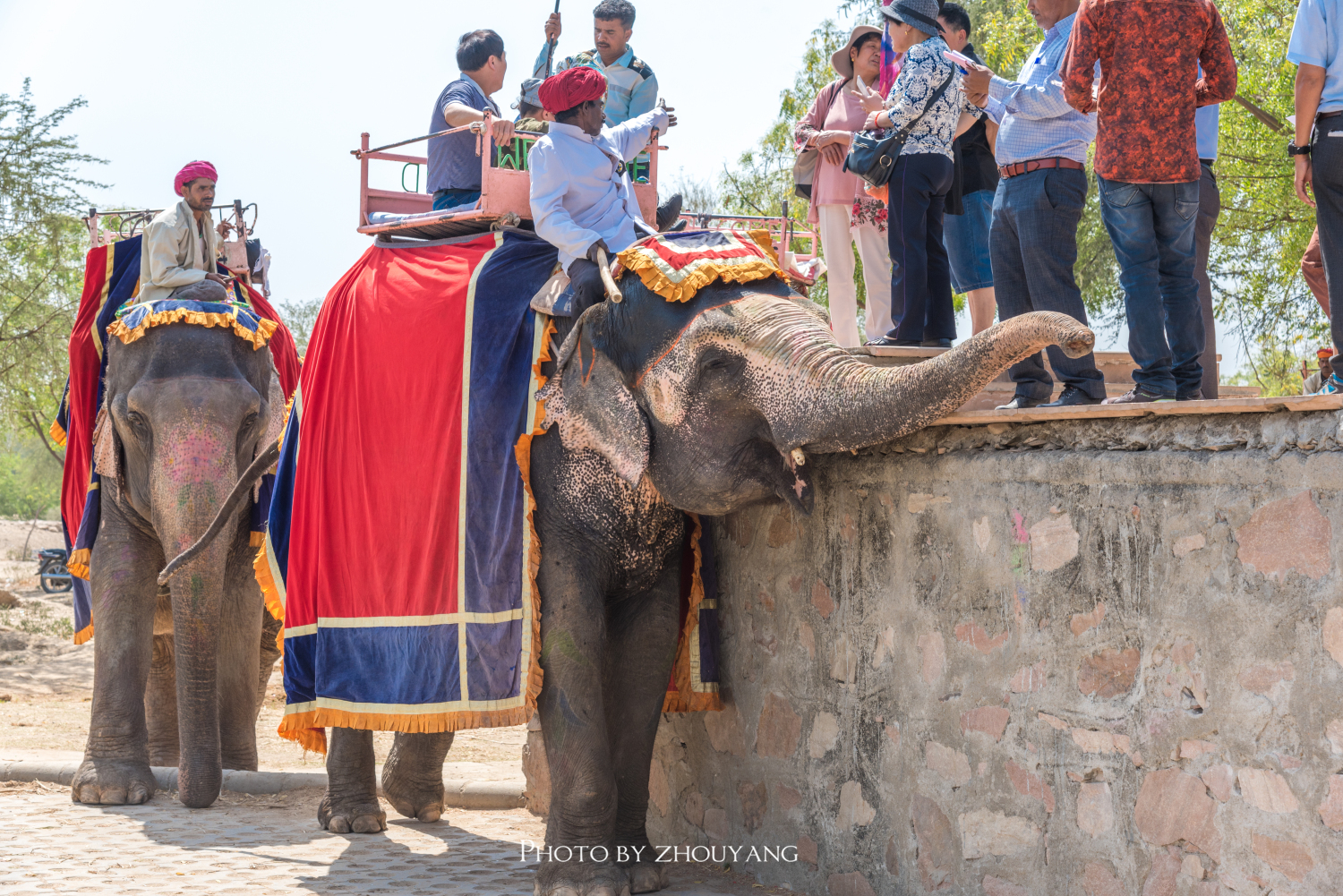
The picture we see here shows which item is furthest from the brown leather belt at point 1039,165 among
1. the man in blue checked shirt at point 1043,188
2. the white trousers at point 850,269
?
the white trousers at point 850,269

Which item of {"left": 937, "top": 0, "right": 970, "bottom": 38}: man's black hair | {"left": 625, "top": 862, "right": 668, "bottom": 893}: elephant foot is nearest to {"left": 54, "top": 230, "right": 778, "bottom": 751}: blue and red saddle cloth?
{"left": 625, "top": 862, "right": 668, "bottom": 893}: elephant foot

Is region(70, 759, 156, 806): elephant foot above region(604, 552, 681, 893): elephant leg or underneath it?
underneath

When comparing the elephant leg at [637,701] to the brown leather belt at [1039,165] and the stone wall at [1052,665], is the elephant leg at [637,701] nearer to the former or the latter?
the stone wall at [1052,665]

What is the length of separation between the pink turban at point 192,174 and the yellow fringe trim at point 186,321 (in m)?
0.88

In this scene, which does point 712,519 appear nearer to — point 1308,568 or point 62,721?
point 1308,568

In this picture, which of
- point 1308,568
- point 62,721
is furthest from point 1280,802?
point 62,721

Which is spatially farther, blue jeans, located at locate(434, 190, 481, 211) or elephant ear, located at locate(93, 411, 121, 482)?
elephant ear, located at locate(93, 411, 121, 482)

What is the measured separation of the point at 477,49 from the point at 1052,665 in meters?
4.69

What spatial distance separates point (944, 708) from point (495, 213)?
9.03ft

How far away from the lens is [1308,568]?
3.41 m

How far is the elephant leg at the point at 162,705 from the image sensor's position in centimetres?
838

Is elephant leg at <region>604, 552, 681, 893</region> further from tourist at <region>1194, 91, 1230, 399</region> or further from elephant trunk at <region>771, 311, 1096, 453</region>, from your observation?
tourist at <region>1194, 91, 1230, 399</region>

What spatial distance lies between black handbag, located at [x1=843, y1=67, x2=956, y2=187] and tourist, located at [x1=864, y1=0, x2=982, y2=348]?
A: 12 mm

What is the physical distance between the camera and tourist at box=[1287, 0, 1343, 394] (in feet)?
15.5
